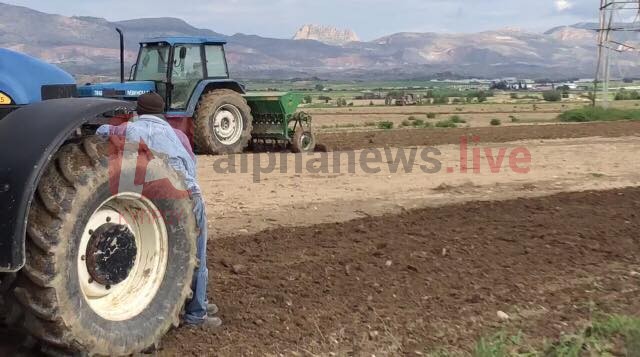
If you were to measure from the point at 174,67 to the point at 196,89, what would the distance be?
0.60 meters

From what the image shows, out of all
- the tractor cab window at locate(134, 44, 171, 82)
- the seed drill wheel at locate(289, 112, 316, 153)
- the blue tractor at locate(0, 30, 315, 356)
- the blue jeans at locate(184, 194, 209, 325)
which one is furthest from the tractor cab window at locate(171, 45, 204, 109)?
the blue jeans at locate(184, 194, 209, 325)

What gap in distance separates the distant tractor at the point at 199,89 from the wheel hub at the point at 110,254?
1013cm

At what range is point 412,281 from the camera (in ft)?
19.4

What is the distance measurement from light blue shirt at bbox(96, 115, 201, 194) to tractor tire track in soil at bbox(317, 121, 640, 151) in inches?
475

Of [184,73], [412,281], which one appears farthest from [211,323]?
[184,73]

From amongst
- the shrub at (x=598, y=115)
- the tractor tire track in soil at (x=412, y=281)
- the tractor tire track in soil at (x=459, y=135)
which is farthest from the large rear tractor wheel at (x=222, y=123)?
the shrub at (x=598, y=115)

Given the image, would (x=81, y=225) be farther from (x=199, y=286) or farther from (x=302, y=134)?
(x=302, y=134)

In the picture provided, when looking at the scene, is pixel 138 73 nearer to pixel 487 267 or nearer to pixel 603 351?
pixel 487 267

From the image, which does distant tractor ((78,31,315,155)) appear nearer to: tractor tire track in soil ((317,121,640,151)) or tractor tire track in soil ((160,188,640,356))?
tractor tire track in soil ((317,121,640,151))

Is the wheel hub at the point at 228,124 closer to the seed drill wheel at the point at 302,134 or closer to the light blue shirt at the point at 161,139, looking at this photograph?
the seed drill wheel at the point at 302,134

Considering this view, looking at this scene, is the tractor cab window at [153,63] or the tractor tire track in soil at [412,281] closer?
the tractor tire track in soil at [412,281]

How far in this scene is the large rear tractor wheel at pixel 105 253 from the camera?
3656mm

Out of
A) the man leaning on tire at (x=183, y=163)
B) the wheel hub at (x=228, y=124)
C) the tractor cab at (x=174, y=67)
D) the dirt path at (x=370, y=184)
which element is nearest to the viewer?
the man leaning on tire at (x=183, y=163)

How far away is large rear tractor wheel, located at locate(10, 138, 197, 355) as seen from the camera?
12.0 ft
